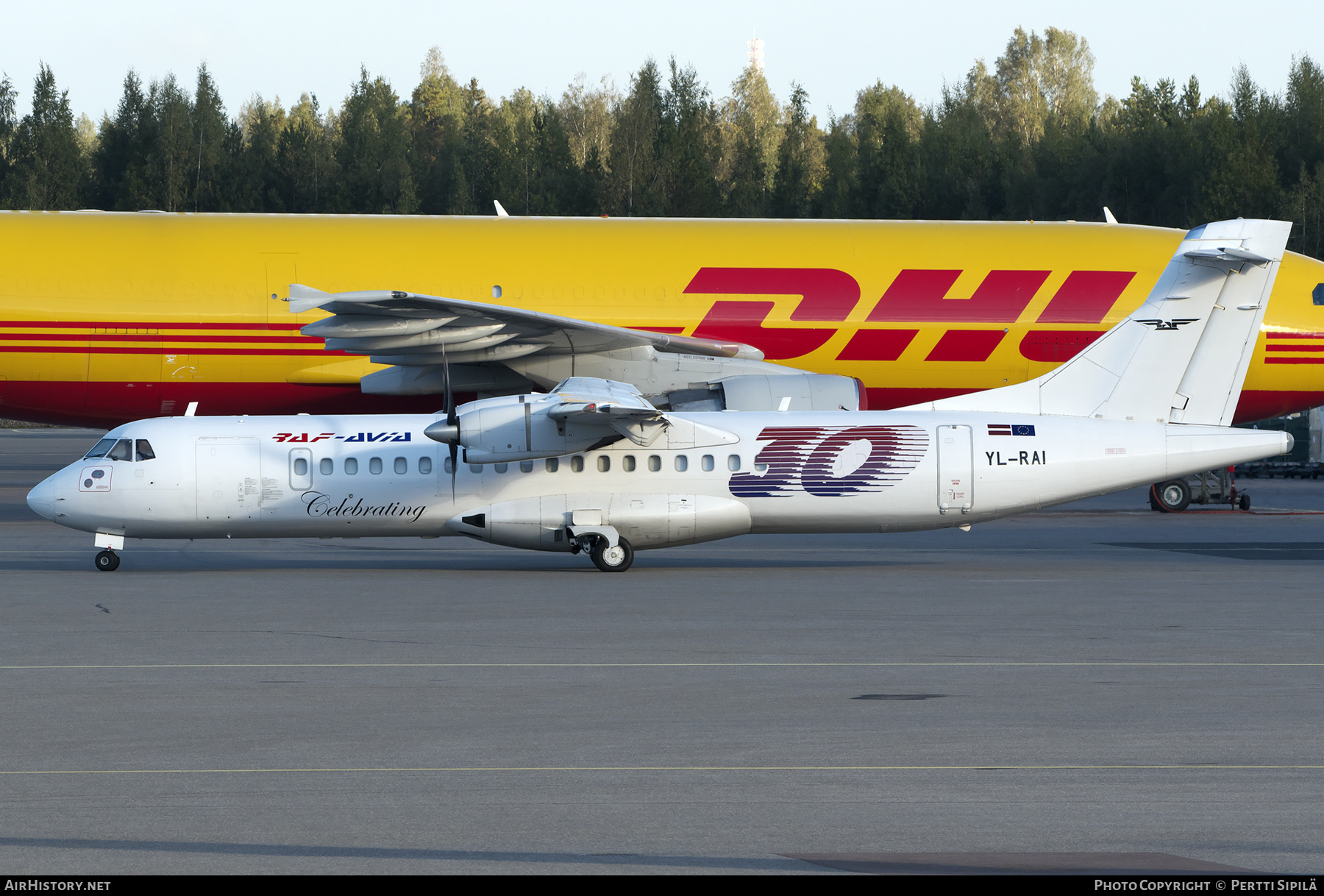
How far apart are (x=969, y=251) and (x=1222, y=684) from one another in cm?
1891

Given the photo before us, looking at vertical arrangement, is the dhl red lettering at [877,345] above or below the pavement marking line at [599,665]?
above

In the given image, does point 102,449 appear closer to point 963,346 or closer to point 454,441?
point 454,441

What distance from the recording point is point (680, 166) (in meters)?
72.6

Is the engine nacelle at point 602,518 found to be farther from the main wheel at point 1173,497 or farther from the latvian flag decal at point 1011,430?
the main wheel at point 1173,497

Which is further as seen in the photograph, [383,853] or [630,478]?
[630,478]

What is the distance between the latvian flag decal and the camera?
21.8 m

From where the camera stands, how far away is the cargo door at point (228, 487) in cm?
2177

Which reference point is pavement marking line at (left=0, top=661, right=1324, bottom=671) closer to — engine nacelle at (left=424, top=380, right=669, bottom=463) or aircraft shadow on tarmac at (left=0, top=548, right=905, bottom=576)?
engine nacelle at (left=424, top=380, right=669, bottom=463)

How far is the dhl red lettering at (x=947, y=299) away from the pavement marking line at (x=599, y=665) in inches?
655

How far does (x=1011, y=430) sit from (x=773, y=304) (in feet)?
27.7

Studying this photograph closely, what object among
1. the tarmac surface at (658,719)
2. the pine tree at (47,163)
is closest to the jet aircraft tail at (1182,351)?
the tarmac surface at (658,719)

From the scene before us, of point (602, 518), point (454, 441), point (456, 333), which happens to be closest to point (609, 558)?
point (602, 518)

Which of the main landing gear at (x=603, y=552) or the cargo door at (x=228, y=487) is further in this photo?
the cargo door at (x=228, y=487)

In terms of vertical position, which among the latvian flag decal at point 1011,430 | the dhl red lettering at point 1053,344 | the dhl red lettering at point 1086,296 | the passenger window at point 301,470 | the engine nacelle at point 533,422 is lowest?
the passenger window at point 301,470
